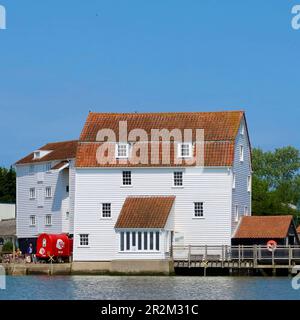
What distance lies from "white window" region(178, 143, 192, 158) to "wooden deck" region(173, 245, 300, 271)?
275 inches

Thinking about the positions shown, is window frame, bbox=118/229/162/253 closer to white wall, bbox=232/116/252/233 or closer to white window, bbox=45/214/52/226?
white wall, bbox=232/116/252/233

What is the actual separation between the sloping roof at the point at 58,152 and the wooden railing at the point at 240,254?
20128 mm

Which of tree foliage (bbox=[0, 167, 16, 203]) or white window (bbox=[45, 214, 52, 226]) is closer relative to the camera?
white window (bbox=[45, 214, 52, 226])

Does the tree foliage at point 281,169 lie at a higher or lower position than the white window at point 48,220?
higher

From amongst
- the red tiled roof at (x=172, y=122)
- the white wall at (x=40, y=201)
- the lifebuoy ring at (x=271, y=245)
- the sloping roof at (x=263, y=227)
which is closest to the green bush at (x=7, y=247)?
the white wall at (x=40, y=201)

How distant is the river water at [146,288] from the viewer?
152ft

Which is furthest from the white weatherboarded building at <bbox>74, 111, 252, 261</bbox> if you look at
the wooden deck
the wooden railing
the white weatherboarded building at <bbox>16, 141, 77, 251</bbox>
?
the white weatherboarded building at <bbox>16, 141, 77, 251</bbox>

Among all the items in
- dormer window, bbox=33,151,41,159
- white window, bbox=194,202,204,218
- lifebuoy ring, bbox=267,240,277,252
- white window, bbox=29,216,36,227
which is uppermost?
dormer window, bbox=33,151,41,159

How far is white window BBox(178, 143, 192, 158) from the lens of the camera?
2813 inches

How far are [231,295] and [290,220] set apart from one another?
2674cm

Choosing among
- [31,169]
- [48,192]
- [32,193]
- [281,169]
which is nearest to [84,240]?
[48,192]

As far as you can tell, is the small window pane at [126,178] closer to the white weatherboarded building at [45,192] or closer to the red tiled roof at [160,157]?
the red tiled roof at [160,157]
